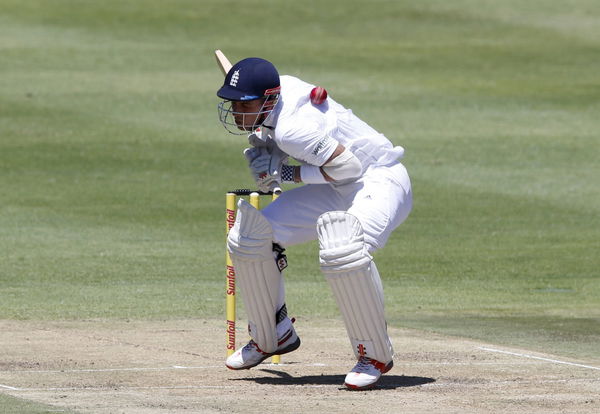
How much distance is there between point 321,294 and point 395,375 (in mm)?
3918

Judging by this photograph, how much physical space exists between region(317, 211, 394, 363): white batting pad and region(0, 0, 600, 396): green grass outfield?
2.03m

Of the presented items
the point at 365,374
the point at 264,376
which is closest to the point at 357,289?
the point at 365,374

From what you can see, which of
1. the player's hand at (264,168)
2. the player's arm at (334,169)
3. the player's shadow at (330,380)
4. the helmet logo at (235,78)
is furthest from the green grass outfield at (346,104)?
the helmet logo at (235,78)

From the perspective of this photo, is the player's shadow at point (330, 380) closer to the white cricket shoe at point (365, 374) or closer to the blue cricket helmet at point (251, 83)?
the white cricket shoe at point (365, 374)

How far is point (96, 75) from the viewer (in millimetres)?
24578

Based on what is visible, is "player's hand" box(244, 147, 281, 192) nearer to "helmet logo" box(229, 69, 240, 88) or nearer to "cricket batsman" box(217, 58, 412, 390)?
"cricket batsman" box(217, 58, 412, 390)

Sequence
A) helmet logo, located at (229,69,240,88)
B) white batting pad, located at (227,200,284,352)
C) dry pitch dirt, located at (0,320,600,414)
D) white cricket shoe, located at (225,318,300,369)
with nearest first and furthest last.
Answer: dry pitch dirt, located at (0,320,600,414) → helmet logo, located at (229,69,240,88) → white batting pad, located at (227,200,284,352) → white cricket shoe, located at (225,318,300,369)

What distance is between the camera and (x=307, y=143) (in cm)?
700

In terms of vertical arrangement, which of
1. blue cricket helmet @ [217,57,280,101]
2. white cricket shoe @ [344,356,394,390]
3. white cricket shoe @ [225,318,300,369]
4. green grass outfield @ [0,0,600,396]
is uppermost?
blue cricket helmet @ [217,57,280,101]

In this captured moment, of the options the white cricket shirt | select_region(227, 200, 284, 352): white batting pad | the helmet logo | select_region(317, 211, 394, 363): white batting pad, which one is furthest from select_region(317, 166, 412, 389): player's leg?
the helmet logo

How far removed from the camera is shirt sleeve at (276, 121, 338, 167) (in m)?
7.00

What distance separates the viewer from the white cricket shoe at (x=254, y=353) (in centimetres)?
757

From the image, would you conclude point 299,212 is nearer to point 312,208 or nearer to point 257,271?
point 312,208

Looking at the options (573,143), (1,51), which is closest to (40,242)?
(573,143)
